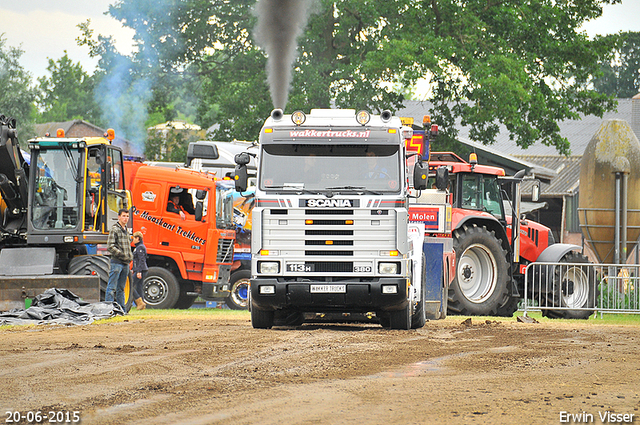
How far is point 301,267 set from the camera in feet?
42.3

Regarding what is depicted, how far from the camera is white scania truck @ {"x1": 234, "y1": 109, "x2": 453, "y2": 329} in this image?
12.8 metres

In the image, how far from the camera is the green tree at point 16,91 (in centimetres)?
5850

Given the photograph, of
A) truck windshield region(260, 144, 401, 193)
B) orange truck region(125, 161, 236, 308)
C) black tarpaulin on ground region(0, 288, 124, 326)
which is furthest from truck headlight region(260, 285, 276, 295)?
orange truck region(125, 161, 236, 308)

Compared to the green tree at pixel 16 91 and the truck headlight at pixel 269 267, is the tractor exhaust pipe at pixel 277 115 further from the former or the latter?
the green tree at pixel 16 91

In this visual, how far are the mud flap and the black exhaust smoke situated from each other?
12938mm

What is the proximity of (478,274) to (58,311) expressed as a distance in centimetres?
891

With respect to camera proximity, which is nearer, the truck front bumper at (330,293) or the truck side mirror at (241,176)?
the truck front bumper at (330,293)

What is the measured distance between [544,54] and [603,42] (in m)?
2.16

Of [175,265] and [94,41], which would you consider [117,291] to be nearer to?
[175,265]

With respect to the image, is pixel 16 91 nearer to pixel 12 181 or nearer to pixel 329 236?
pixel 12 181

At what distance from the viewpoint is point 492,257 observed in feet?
63.3

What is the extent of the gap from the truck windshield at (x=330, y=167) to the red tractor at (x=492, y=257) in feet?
20.6

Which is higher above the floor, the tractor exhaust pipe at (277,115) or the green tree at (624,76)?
the green tree at (624,76)

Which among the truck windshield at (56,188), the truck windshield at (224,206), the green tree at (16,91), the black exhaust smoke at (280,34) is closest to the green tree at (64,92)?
the green tree at (16,91)
